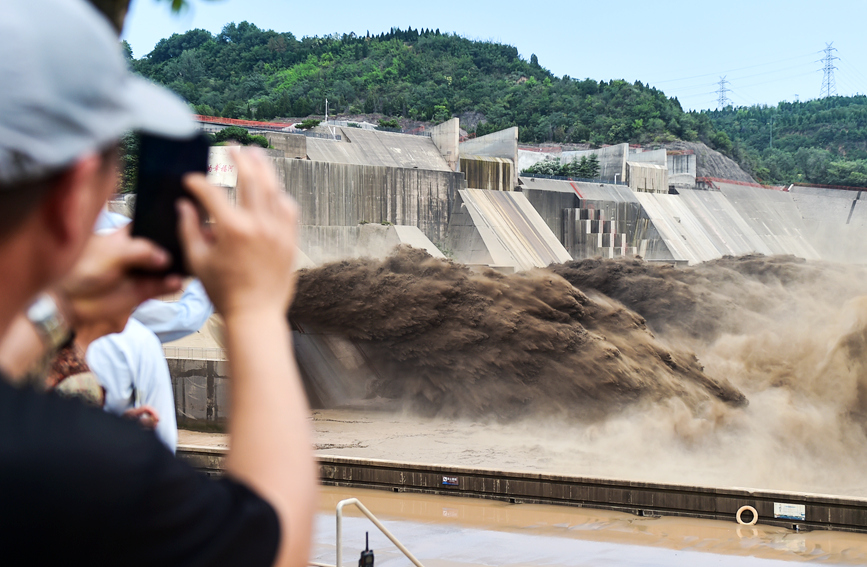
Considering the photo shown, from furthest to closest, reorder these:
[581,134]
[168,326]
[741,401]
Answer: [581,134] < [741,401] < [168,326]

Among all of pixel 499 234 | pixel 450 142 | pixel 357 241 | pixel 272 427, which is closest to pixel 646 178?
pixel 450 142

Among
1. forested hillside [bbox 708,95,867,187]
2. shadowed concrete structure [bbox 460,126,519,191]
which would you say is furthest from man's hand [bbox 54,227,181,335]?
forested hillside [bbox 708,95,867,187]

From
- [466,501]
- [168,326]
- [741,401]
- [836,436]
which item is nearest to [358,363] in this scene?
[466,501]

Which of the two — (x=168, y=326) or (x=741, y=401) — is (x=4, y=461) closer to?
(x=168, y=326)

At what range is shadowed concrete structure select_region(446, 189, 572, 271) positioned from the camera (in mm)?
33344

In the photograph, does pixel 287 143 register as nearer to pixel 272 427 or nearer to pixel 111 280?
pixel 111 280

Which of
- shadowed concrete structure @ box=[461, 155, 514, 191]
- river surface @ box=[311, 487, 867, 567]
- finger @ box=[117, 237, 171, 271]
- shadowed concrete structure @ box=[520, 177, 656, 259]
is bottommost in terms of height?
river surface @ box=[311, 487, 867, 567]

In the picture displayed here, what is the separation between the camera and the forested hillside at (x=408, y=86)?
80.6m

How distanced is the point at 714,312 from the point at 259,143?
1987 cm

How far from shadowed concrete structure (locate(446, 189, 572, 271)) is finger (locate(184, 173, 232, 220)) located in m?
30.4

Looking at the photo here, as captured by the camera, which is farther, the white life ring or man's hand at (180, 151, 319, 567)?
the white life ring

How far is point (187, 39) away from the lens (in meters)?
120

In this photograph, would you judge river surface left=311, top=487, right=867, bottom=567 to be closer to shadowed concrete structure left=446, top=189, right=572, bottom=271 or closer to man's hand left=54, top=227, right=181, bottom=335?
man's hand left=54, top=227, right=181, bottom=335

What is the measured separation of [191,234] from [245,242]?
0.23 feet
